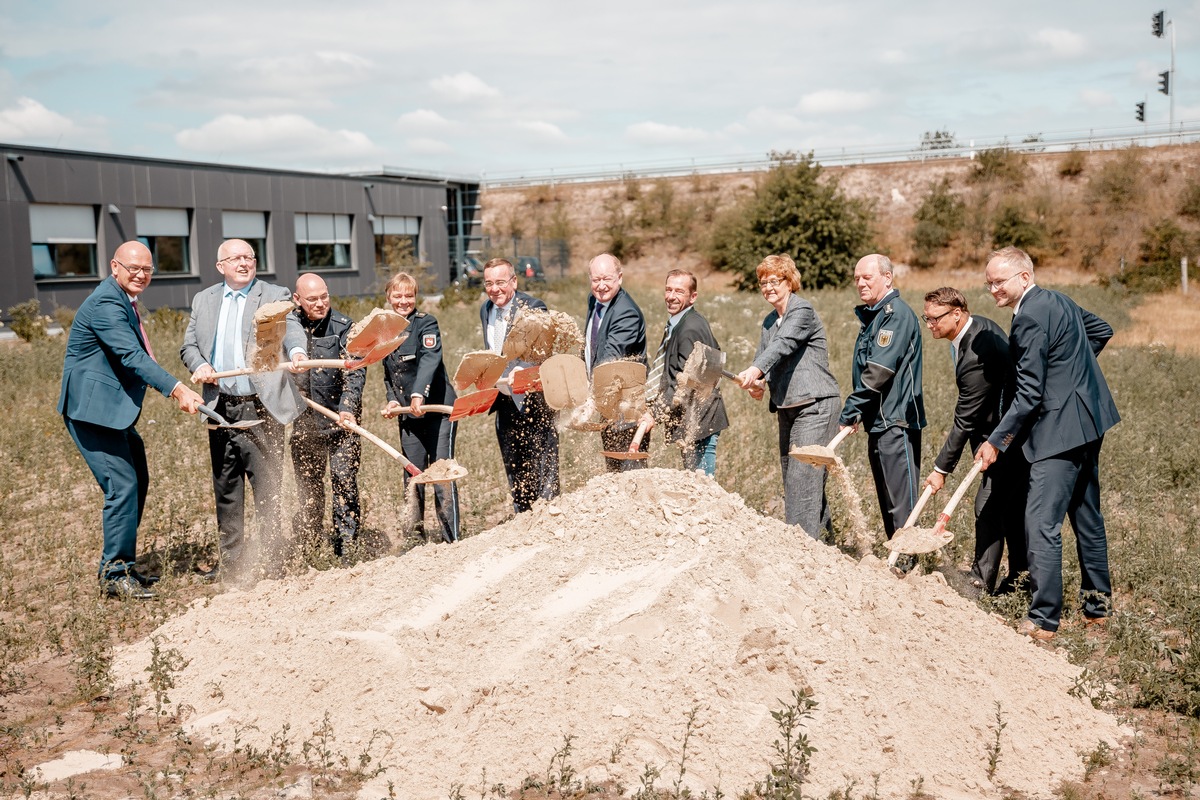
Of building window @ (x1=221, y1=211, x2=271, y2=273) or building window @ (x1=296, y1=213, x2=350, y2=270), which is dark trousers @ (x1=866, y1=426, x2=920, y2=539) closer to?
building window @ (x1=221, y1=211, x2=271, y2=273)

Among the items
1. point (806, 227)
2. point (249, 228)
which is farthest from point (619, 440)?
point (806, 227)

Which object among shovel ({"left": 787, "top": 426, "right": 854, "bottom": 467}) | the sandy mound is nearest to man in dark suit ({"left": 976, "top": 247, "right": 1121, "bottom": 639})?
the sandy mound

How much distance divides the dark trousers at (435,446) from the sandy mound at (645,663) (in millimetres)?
1074

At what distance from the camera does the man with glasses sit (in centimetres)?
513

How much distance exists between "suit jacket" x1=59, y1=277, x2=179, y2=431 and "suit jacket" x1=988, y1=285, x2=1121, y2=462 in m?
4.48

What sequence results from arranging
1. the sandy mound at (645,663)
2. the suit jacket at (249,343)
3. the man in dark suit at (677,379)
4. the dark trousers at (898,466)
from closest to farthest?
the sandy mound at (645,663)
the dark trousers at (898,466)
the suit jacket at (249,343)
the man in dark suit at (677,379)

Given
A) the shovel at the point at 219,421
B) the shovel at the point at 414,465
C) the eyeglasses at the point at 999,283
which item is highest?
the eyeglasses at the point at 999,283

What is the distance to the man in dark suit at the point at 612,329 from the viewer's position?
562cm

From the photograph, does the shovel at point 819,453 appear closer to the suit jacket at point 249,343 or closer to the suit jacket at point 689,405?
the suit jacket at point 689,405

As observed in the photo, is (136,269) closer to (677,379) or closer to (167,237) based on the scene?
(677,379)

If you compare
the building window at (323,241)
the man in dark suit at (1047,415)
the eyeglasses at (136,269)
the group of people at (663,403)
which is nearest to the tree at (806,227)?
the building window at (323,241)

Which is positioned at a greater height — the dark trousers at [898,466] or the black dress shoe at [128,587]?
the dark trousers at [898,466]

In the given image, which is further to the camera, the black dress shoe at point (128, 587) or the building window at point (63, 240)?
the building window at point (63, 240)

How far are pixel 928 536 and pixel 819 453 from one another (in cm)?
68
